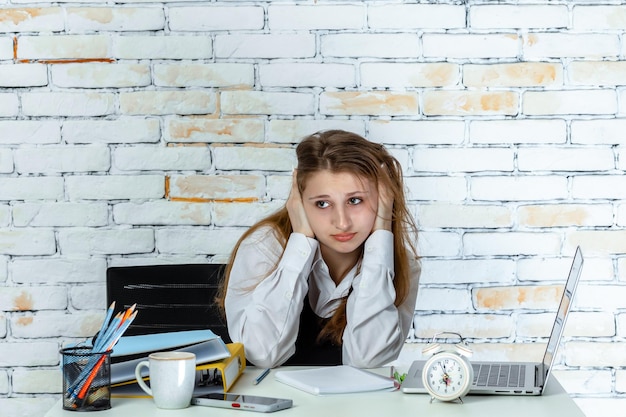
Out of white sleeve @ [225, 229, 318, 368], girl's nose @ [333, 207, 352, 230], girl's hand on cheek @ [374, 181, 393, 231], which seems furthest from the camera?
girl's hand on cheek @ [374, 181, 393, 231]

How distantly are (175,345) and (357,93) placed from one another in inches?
46.1

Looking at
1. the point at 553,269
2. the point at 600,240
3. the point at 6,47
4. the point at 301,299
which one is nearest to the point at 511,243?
the point at 553,269

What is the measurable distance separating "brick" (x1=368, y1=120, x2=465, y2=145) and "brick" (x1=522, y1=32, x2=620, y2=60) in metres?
0.30

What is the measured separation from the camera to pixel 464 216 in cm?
249

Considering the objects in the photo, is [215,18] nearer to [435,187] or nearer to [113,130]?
[113,130]

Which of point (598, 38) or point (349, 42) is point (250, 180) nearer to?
point (349, 42)

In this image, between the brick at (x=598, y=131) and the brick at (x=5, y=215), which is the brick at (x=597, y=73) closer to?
the brick at (x=598, y=131)

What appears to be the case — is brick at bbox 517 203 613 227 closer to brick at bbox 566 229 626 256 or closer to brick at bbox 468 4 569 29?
brick at bbox 566 229 626 256

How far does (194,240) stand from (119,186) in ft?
0.89

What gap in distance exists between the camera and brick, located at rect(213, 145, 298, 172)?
8.07 ft

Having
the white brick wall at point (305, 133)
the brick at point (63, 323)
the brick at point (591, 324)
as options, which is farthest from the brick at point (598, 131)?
the brick at point (63, 323)

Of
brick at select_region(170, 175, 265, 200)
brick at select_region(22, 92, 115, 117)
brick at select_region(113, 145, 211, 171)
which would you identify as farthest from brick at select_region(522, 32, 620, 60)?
brick at select_region(22, 92, 115, 117)

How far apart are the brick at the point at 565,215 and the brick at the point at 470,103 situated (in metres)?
0.30

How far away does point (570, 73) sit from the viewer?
8.15 feet
